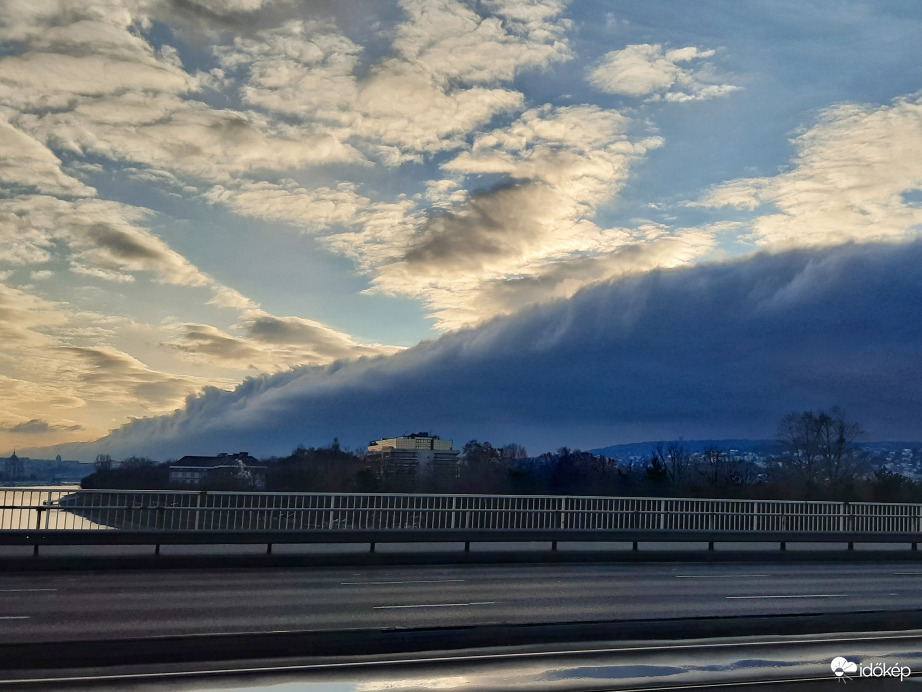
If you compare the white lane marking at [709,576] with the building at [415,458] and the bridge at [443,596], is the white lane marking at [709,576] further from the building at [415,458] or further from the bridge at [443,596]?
the building at [415,458]

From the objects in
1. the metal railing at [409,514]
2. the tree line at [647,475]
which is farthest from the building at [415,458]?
the metal railing at [409,514]

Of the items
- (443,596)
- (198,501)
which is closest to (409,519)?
(198,501)

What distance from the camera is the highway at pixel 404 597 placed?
1163 centimetres

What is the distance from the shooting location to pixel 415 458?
53.8 metres

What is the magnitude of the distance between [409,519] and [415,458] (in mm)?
31207

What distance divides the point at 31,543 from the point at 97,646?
11130mm

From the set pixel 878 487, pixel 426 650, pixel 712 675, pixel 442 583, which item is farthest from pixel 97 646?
pixel 878 487

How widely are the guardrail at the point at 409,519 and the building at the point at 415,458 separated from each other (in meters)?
23.6

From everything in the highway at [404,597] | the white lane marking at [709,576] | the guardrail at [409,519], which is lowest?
the white lane marking at [709,576]

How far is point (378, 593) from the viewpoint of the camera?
15.1 metres

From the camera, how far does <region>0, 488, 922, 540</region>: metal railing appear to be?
19297 millimetres

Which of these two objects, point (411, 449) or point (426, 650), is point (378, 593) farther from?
point (411, 449)

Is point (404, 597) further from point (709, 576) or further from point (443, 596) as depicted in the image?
point (709, 576)

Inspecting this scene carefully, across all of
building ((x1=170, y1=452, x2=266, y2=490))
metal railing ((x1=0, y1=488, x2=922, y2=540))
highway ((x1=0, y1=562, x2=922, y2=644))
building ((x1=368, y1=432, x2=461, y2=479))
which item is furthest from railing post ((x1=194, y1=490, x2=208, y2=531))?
building ((x1=368, y1=432, x2=461, y2=479))
